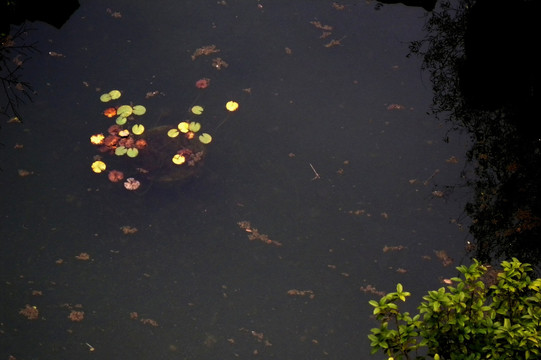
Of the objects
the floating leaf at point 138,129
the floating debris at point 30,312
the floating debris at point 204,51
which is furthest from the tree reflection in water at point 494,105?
the floating debris at point 30,312

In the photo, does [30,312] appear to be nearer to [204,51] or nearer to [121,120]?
[121,120]

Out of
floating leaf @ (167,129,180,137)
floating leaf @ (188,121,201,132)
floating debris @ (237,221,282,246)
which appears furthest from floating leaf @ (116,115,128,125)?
floating debris @ (237,221,282,246)

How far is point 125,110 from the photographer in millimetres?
3426

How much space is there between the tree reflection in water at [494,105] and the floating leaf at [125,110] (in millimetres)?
1996

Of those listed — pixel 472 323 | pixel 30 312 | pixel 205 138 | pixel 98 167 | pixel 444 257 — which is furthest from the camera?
pixel 205 138

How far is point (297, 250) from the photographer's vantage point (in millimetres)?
2984

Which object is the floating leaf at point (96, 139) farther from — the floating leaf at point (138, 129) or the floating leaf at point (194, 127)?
the floating leaf at point (194, 127)

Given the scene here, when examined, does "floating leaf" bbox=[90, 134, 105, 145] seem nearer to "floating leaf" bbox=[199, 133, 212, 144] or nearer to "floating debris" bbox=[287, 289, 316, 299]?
"floating leaf" bbox=[199, 133, 212, 144]

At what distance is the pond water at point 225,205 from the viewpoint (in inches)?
109

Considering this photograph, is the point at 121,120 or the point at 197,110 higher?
the point at 197,110

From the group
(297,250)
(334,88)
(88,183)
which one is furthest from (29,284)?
(334,88)

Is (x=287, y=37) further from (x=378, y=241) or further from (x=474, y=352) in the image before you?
(x=474, y=352)

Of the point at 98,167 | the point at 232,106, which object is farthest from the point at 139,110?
the point at 232,106

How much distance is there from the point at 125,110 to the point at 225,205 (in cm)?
95
